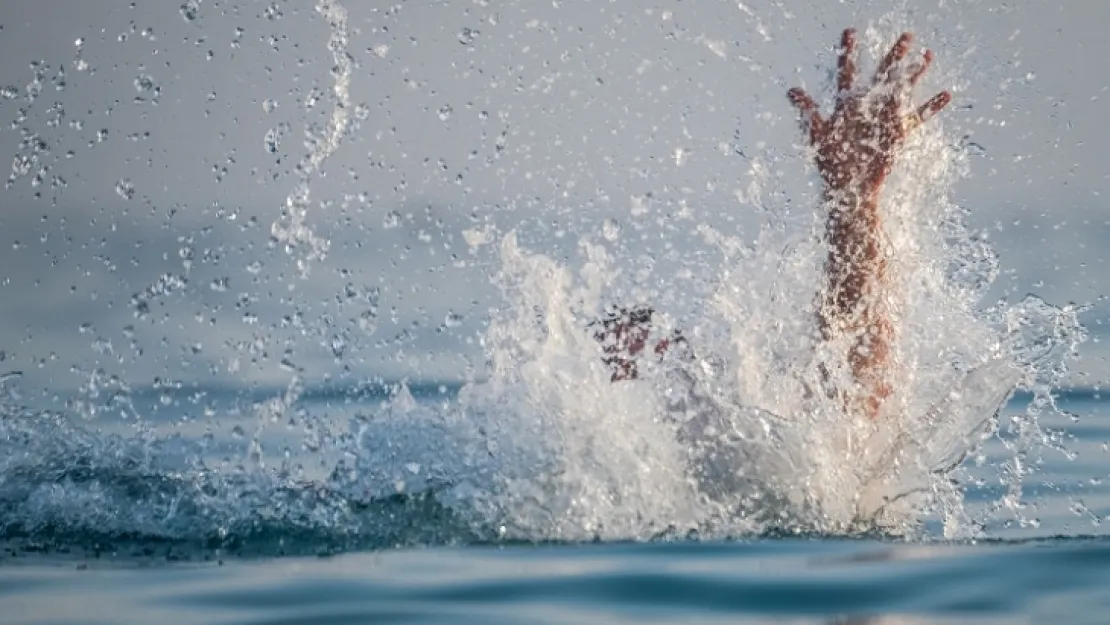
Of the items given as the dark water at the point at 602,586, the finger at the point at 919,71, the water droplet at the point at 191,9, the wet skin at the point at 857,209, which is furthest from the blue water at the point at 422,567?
A: the water droplet at the point at 191,9

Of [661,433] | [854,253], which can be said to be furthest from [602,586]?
[854,253]

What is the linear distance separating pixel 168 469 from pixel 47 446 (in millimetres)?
457

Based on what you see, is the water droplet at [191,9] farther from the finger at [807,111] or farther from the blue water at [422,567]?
the finger at [807,111]

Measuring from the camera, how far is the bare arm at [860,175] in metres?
6.00

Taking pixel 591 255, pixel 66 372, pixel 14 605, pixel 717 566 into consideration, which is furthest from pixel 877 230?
pixel 66 372

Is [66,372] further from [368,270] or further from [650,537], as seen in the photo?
[650,537]

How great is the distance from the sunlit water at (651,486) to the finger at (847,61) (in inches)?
5.2

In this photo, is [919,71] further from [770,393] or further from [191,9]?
[191,9]

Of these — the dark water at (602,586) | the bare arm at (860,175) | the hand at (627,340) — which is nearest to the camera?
the dark water at (602,586)

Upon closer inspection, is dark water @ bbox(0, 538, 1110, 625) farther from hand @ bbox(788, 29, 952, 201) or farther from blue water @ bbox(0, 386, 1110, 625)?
hand @ bbox(788, 29, 952, 201)

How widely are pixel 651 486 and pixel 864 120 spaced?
1.77 m

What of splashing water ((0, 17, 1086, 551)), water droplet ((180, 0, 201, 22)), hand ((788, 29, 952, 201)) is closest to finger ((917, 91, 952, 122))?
hand ((788, 29, 952, 201))

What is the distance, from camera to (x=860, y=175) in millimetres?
6180

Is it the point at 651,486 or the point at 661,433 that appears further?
the point at 661,433
